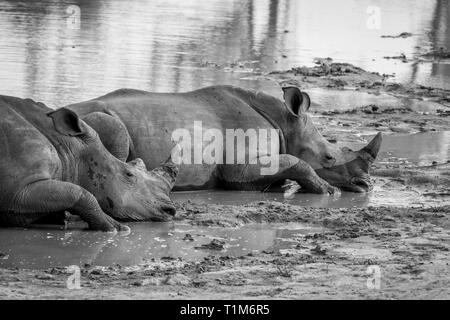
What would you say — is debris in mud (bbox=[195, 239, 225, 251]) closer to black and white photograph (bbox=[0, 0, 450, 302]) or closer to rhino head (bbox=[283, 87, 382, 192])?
black and white photograph (bbox=[0, 0, 450, 302])

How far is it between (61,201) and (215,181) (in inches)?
106

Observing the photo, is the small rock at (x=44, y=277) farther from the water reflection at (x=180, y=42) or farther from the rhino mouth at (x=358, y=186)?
the water reflection at (x=180, y=42)

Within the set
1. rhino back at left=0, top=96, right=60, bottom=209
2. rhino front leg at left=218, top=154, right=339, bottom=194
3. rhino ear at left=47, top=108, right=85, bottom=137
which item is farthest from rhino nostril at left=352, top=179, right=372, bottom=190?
rhino back at left=0, top=96, right=60, bottom=209

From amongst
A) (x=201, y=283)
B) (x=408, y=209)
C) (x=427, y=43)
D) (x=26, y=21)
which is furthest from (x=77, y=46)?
(x=201, y=283)

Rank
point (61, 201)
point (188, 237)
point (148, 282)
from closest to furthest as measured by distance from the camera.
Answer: point (148, 282)
point (61, 201)
point (188, 237)

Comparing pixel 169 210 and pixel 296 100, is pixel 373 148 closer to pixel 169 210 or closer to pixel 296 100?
pixel 296 100

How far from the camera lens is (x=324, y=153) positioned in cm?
1196

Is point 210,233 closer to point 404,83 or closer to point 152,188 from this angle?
point 152,188

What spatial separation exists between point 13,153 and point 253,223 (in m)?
2.05

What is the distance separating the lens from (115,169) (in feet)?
31.7

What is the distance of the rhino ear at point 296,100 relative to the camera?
12000 millimetres

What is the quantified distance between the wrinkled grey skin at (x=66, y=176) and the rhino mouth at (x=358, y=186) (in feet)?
7.70

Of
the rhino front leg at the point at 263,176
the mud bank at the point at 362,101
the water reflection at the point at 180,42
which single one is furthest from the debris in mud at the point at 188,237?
the water reflection at the point at 180,42

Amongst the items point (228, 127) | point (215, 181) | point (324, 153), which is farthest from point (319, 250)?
point (324, 153)
